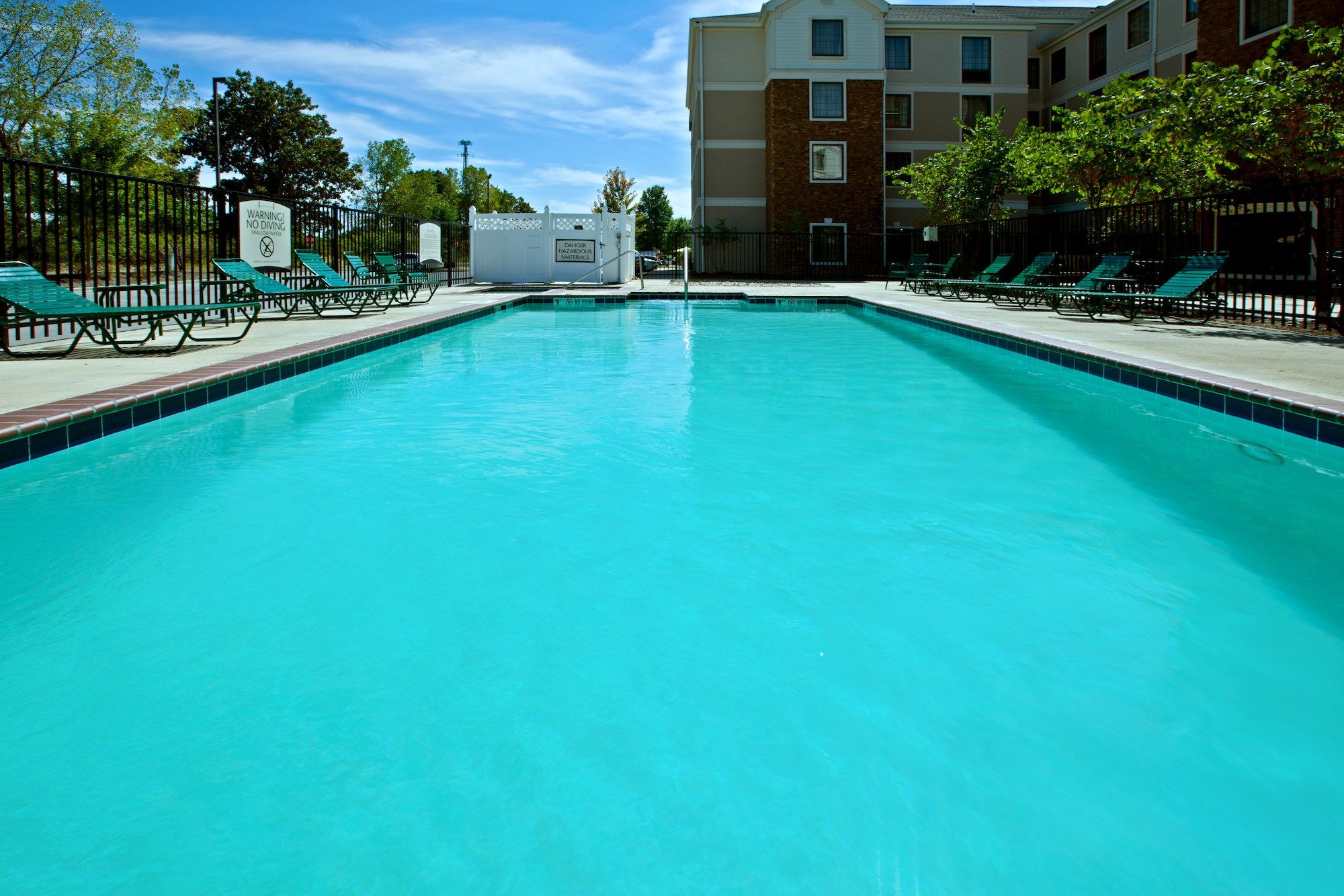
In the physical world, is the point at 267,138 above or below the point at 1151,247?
above

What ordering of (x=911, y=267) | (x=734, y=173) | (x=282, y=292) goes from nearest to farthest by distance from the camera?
(x=282, y=292) < (x=911, y=267) < (x=734, y=173)

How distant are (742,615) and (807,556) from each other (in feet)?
2.30

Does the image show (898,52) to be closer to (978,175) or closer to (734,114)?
(734,114)

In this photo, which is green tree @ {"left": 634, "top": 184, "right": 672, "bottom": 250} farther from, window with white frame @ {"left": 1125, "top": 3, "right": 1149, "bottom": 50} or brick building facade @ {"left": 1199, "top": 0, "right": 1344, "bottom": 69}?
brick building facade @ {"left": 1199, "top": 0, "right": 1344, "bottom": 69}

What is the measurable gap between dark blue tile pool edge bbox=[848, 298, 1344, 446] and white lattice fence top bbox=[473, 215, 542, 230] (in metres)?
17.4

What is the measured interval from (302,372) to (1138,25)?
3079 cm

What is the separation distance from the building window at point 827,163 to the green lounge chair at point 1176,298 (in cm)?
→ 1747

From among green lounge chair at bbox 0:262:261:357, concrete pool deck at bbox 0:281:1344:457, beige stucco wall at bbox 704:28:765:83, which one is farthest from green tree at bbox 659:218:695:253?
green lounge chair at bbox 0:262:261:357

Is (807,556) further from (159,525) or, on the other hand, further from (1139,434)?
(1139,434)

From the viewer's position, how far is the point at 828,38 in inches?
1238

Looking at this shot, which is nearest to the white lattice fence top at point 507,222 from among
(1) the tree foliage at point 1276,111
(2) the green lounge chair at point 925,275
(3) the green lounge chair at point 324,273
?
(2) the green lounge chair at point 925,275

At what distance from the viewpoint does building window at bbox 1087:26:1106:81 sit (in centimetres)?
3231

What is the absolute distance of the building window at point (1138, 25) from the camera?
30.0 metres

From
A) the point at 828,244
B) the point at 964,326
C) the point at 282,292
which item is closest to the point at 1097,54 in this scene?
the point at 828,244
